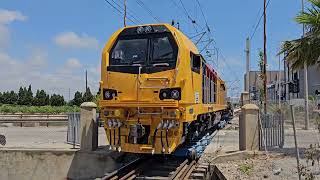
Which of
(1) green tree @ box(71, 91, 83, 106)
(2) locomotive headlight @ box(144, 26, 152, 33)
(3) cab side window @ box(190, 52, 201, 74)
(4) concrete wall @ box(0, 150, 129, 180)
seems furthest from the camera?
(1) green tree @ box(71, 91, 83, 106)

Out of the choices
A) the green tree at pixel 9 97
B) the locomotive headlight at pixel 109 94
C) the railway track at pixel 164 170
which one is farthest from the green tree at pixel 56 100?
the locomotive headlight at pixel 109 94

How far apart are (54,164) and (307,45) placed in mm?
9377

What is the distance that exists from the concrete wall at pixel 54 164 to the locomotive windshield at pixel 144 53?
3358 millimetres

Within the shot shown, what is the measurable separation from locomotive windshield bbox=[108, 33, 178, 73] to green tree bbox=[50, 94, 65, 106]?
66.3 m

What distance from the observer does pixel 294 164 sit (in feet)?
40.4

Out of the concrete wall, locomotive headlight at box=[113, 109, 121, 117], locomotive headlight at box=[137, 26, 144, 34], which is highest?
locomotive headlight at box=[137, 26, 144, 34]

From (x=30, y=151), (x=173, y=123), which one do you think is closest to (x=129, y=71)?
(x=173, y=123)

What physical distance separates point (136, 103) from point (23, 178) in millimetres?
5983

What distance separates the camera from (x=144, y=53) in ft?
39.3

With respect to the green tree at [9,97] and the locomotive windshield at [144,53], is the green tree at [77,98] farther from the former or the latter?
the locomotive windshield at [144,53]

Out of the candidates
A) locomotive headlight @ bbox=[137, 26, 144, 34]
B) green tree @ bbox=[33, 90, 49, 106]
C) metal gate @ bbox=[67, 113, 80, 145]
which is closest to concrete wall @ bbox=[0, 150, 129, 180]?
metal gate @ bbox=[67, 113, 80, 145]

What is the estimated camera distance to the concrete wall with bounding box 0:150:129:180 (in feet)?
45.6

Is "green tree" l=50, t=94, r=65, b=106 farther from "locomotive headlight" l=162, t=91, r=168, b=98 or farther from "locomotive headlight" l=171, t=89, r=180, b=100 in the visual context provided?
"locomotive headlight" l=171, t=89, r=180, b=100

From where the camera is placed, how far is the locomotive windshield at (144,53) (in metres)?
11.7
